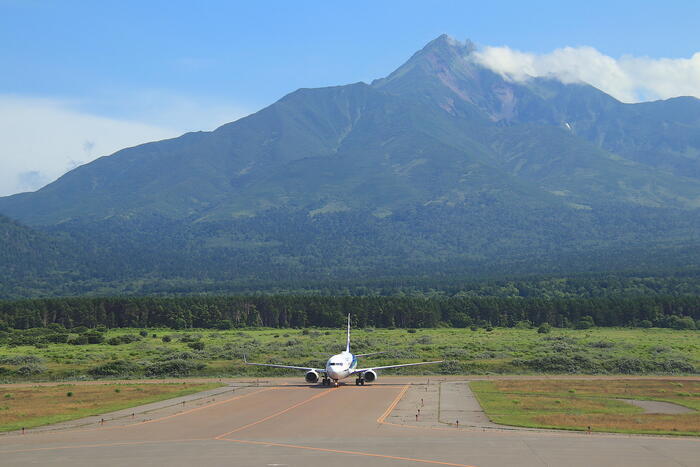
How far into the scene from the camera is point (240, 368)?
7888cm

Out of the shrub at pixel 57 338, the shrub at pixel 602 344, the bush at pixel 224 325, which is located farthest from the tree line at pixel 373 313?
the shrub at pixel 602 344

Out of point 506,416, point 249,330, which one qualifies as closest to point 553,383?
point 506,416

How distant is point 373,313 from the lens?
141m

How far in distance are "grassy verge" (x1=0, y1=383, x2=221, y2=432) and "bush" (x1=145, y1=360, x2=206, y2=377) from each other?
29.2ft

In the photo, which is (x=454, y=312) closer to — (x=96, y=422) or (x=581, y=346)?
(x=581, y=346)

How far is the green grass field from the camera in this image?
75688 millimetres

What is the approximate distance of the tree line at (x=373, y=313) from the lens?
134625 millimetres

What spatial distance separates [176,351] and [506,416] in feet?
172

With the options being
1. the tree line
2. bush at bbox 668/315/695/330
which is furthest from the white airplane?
bush at bbox 668/315/695/330

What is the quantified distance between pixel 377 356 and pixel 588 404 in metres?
36.0

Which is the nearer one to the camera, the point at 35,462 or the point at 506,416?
the point at 35,462

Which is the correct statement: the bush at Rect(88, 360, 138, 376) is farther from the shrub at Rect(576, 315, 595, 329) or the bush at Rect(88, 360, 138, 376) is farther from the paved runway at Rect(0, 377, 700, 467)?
Result: the shrub at Rect(576, 315, 595, 329)

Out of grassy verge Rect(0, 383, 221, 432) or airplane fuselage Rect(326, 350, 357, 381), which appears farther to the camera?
airplane fuselage Rect(326, 350, 357, 381)

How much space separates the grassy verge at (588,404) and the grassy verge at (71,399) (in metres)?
24.4
